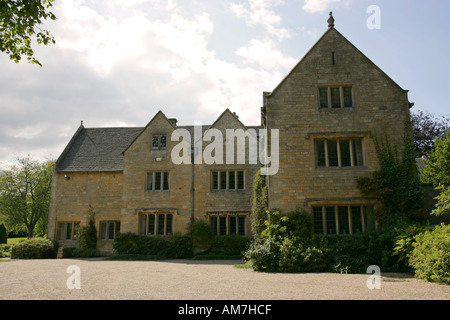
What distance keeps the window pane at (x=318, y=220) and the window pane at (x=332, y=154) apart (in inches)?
91.5

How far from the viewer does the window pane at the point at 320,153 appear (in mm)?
15703

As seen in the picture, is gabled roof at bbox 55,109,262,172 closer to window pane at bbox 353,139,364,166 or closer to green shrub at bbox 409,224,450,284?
window pane at bbox 353,139,364,166

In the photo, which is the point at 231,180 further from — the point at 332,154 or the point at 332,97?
the point at 332,97

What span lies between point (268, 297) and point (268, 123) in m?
9.79

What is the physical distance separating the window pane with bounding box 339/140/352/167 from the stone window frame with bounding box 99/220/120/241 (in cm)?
1737

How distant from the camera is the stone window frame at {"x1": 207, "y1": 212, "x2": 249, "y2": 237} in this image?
72.5ft

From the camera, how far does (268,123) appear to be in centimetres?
1574

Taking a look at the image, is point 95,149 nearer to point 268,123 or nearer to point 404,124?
point 268,123

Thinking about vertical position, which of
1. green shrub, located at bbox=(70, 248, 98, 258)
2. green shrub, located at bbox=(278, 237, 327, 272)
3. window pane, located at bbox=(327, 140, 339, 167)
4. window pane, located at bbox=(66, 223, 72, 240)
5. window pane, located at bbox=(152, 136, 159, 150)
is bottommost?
green shrub, located at bbox=(70, 248, 98, 258)

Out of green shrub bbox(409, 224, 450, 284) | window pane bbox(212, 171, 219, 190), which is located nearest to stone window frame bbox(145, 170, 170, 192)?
window pane bbox(212, 171, 219, 190)

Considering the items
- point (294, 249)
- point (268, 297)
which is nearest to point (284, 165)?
point (294, 249)

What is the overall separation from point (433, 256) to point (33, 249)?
23.4 m

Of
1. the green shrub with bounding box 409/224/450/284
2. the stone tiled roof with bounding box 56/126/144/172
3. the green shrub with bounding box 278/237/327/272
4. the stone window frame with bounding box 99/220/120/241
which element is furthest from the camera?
the stone tiled roof with bounding box 56/126/144/172

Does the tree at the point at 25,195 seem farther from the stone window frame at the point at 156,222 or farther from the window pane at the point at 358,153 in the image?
the window pane at the point at 358,153
